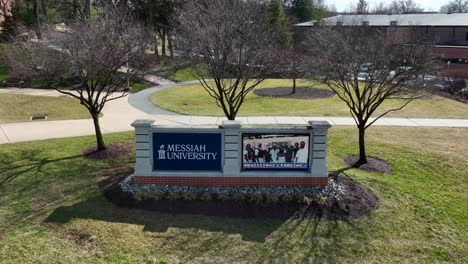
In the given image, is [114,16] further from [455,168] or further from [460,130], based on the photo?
[460,130]

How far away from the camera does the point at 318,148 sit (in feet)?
30.0

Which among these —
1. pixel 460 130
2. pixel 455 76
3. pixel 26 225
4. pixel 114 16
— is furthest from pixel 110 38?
pixel 455 76

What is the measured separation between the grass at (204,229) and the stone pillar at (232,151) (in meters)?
1.53

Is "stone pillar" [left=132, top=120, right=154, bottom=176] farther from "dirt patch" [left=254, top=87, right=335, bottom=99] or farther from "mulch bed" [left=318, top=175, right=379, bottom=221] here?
"dirt patch" [left=254, top=87, right=335, bottom=99]

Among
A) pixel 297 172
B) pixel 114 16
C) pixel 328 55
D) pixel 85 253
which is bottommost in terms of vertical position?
pixel 85 253

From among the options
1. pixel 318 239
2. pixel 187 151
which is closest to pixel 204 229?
pixel 318 239

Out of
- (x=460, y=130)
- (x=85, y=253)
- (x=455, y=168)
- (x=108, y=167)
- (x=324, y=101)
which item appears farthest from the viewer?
(x=324, y=101)

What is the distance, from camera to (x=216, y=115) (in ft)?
61.3

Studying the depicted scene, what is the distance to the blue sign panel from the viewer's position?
9.11m

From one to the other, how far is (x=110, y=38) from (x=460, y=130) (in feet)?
46.4

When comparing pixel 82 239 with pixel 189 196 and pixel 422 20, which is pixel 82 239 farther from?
pixel 422 20

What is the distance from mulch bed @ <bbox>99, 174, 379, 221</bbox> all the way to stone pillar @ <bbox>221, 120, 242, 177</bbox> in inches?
34.3

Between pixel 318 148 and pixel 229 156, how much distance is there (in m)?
2.08

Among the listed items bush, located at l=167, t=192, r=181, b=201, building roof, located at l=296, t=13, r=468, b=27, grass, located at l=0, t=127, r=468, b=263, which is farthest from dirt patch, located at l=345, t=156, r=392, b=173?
building roof, located at l=296, t=13, r=468, b=27
